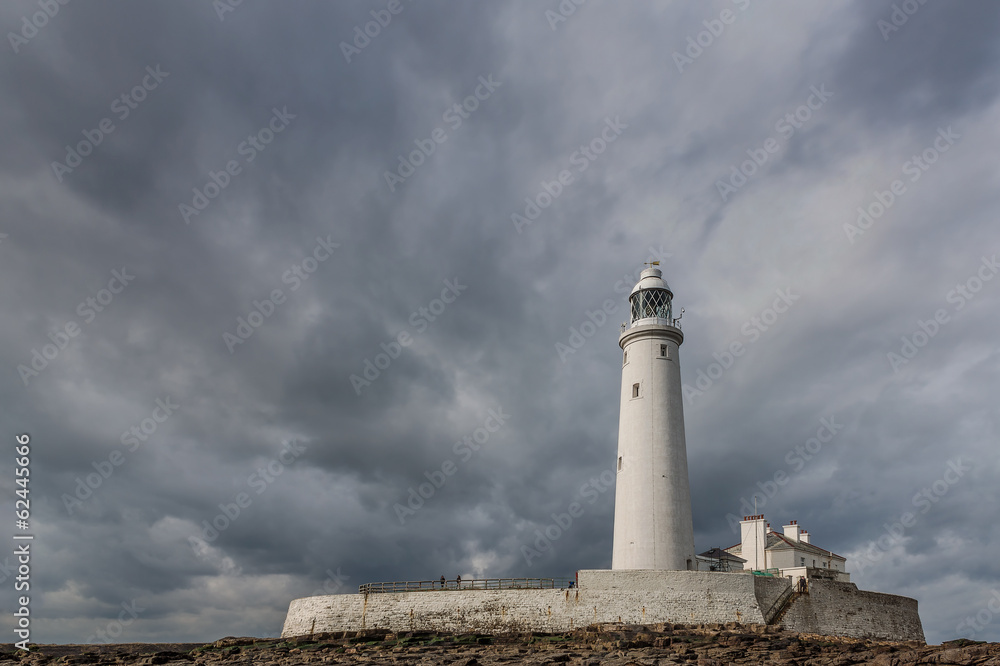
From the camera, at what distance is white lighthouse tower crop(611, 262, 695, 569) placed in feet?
97.1

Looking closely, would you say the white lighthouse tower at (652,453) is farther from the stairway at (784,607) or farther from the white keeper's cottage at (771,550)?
the white keeper's cottage at (771,550)

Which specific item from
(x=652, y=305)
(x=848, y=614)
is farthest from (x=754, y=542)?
(x=652, y=305)

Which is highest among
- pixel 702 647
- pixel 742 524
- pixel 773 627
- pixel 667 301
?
pixel 667 301

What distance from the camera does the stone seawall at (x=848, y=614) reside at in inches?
1067

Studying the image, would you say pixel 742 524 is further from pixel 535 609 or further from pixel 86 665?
pixel 86 665

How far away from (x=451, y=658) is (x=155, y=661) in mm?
11721

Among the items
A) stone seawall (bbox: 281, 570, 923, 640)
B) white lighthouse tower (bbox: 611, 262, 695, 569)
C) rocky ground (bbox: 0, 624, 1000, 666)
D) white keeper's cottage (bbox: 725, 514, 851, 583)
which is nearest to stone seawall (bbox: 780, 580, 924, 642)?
stone seawall (bbox: 281, 570, 923, 640)

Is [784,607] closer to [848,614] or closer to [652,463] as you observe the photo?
[848,614]

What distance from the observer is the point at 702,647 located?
22125mm

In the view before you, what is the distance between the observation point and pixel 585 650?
22672 millimetres

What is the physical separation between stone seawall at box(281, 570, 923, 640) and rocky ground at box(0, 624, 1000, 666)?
1.98 feet

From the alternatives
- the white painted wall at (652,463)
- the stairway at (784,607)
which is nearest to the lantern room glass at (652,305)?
the white painted wall at (652,463)

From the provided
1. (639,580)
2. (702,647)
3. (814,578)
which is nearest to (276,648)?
(639,580)

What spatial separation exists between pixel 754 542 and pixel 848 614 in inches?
439
